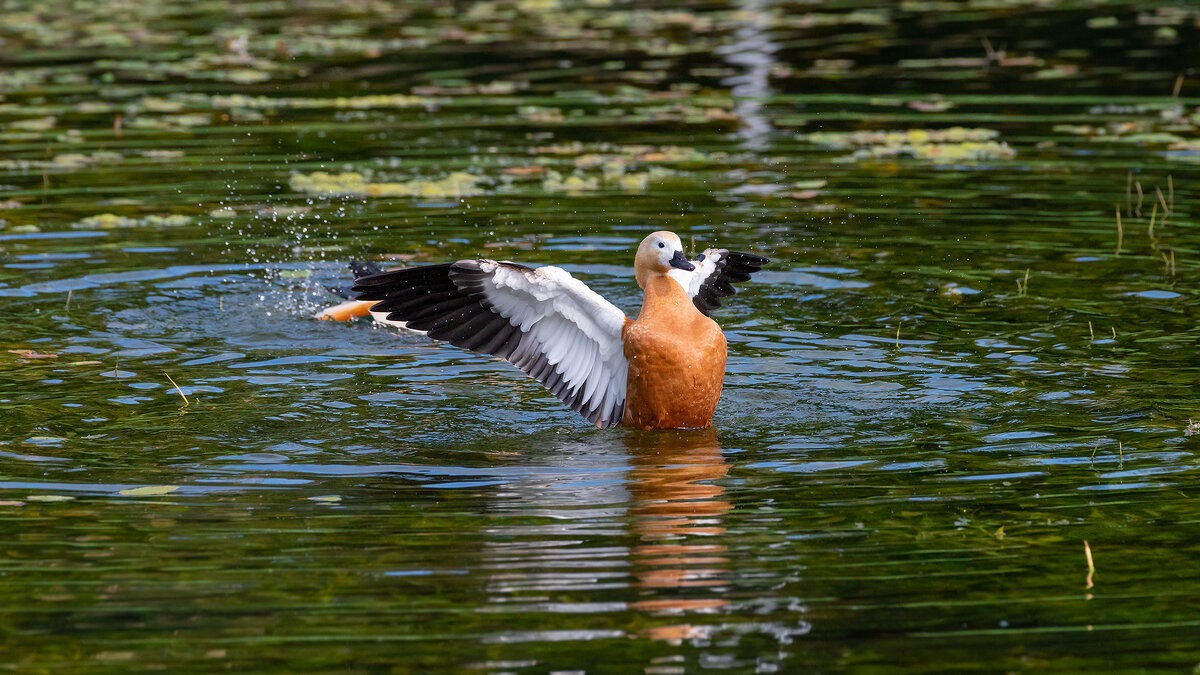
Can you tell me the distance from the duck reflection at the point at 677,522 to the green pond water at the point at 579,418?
0.08 feet

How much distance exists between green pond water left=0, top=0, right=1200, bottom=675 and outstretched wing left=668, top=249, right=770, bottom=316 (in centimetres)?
41

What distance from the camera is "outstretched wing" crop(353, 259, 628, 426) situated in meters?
7.34

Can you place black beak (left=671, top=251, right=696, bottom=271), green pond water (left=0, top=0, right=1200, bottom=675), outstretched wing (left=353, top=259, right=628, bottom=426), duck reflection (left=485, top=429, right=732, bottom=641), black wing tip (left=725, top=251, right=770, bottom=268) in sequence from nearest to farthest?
green pond water (left=0, top=0, right=1200, bottom=675) < duck reflection (left=485, top=429, right=732, bottom=641) < black beak (left=671, top=251, right=696, bottom=271) < outstretched wing (left=353, top=259, right=628, bottom=426) < black wing tip (left=725, top=251, right=770, bottom=268)

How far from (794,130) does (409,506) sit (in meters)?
9.34

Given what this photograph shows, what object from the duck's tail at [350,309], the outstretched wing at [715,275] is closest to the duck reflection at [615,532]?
the outstretched wing at [715,275]

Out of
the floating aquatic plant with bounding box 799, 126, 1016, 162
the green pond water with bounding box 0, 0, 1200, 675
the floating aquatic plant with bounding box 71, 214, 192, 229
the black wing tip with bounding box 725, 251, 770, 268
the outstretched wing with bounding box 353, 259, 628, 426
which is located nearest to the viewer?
the green pond water with bounding box 0, 0, 1200, 675

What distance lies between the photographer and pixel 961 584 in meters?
5.08

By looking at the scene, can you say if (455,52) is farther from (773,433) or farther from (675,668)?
(675,668)

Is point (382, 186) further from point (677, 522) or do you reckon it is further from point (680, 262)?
point (677, 522)

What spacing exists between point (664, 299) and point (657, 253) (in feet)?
0.73

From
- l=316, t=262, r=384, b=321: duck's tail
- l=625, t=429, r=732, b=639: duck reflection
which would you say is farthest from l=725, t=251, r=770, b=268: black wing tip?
l=316, t=262, r=384, b=321: duck's tail

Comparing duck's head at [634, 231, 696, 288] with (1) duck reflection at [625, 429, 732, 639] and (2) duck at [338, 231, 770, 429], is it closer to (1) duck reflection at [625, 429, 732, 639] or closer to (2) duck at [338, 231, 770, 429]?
(2) duck at [338, 231, 770, 429]

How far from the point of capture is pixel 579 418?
25.4 feet

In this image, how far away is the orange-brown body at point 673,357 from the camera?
7.17 meters
